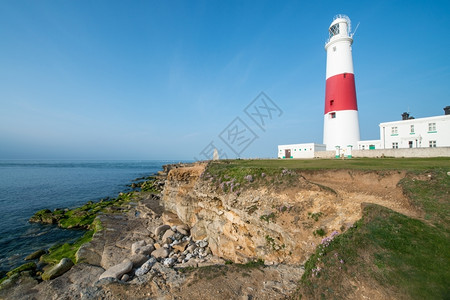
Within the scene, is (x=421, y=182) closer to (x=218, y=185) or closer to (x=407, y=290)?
(x=407, y=290)

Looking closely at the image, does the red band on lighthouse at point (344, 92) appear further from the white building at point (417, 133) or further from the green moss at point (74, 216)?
the green moss at point (74, 216)

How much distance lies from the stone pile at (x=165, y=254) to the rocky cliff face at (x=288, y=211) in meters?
0.97

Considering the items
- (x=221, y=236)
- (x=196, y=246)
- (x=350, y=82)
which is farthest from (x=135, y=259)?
(x=350, y=82)

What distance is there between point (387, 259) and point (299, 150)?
33306mm

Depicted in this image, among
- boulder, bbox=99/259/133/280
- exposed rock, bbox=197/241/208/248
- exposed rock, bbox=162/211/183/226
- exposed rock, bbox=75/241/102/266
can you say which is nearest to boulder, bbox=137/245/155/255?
exposed rock, bbox=75/241/102/266

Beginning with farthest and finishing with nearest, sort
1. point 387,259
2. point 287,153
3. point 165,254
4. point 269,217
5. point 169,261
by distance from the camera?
point 287,153 < point 165,254 < point 169,261 < point 269,217 < point 387,259

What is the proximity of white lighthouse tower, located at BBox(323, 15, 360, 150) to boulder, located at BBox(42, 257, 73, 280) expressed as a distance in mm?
35354

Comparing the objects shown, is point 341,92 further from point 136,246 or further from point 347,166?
point 136,246

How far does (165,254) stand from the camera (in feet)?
43.8

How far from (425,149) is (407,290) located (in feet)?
91.5

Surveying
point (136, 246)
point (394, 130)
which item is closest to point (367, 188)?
point (136, 246)

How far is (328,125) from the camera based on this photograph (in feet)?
109

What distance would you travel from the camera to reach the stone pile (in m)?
10.4

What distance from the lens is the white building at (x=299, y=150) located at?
3528 cm
